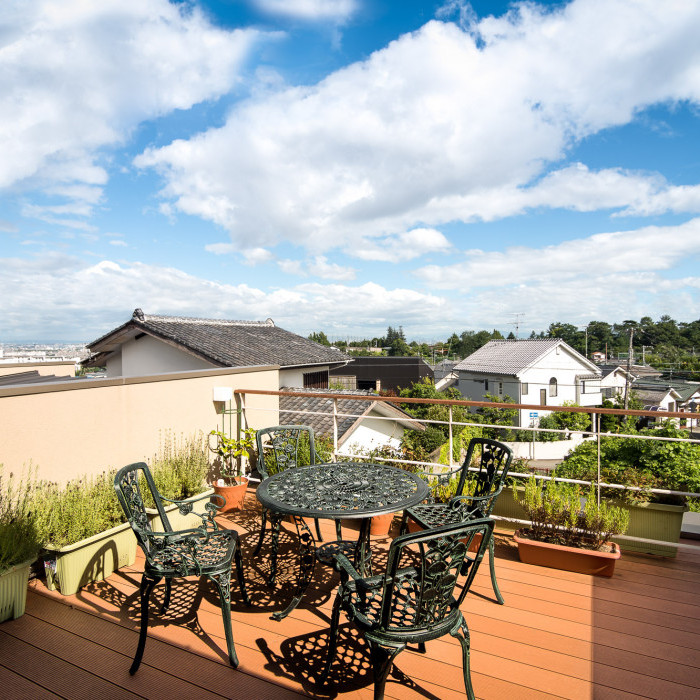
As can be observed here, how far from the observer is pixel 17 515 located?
7.88 ft

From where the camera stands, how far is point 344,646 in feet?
6.56

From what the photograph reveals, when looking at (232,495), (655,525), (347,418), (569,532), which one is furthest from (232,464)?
(347,418)

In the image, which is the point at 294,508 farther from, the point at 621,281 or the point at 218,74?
the point at 621,281

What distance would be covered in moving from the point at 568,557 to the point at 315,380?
1010 centimetres

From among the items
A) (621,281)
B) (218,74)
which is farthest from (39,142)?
(621,281)

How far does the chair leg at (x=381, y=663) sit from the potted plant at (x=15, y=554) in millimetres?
1987

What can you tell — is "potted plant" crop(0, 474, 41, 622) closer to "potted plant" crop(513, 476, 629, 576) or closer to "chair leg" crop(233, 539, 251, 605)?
"chair leg" crop(233, 539, 251, 605)

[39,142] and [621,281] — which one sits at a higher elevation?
[621,281]

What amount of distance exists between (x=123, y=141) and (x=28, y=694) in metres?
12.1

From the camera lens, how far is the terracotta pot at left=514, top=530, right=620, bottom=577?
268cm

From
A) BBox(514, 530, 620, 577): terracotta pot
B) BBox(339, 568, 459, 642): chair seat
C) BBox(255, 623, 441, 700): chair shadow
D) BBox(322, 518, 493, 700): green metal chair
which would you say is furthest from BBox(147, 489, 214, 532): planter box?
BBox(514, 530, 620, 577): terracotta pot

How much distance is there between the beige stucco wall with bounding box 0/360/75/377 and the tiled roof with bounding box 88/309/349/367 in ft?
7.10

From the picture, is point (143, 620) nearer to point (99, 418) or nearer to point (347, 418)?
point (99, 418)

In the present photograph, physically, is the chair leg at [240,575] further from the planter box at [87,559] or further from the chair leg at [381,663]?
the chair leg at [381,663]
